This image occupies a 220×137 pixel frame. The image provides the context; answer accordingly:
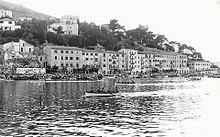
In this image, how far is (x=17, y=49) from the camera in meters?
118

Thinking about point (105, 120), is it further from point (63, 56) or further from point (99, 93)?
point (63, 56)

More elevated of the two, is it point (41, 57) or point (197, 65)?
point (41, 57)

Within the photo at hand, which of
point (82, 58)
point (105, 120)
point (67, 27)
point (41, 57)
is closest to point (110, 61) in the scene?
point (82, 58)

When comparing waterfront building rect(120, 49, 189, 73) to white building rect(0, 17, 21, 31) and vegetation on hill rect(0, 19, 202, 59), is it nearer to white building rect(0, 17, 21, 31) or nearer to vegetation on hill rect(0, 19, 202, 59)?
vegetation on hill rect(0, 19, 202, 59)

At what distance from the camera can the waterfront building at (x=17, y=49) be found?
4500 inches

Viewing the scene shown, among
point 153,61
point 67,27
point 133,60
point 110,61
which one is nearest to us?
point 110,61

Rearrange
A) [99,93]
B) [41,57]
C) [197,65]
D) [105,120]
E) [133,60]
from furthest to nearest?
[197,65] → [133,60] → [41,57] → [99,93] → [105,120]

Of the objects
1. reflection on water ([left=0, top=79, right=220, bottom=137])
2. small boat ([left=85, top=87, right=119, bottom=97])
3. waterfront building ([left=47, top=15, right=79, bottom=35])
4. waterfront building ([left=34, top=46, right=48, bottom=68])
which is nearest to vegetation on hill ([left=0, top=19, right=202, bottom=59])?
waterfront building ([left=47, top=15, right=79, bottom=35])

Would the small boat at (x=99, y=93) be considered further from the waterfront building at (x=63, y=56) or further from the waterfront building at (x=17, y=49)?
the waterfront building at (x=17, y=49)

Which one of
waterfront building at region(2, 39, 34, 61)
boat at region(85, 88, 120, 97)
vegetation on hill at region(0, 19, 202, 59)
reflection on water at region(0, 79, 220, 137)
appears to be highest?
vegetation on hill at region(0, 19, 202, 59)

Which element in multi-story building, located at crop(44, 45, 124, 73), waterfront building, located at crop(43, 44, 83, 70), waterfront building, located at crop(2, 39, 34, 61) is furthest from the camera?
multi-story building, located at crop(44, 45, 124, 73)

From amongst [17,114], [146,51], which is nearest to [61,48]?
[146,51]

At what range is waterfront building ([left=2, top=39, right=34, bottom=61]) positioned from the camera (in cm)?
11429

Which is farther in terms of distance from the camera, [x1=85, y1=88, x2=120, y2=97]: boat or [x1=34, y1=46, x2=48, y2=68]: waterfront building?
[x1=34, y1=46, x2=48, y2=68]: waterfront building
